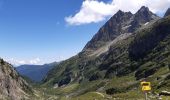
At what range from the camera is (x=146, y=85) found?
28.1 metres
